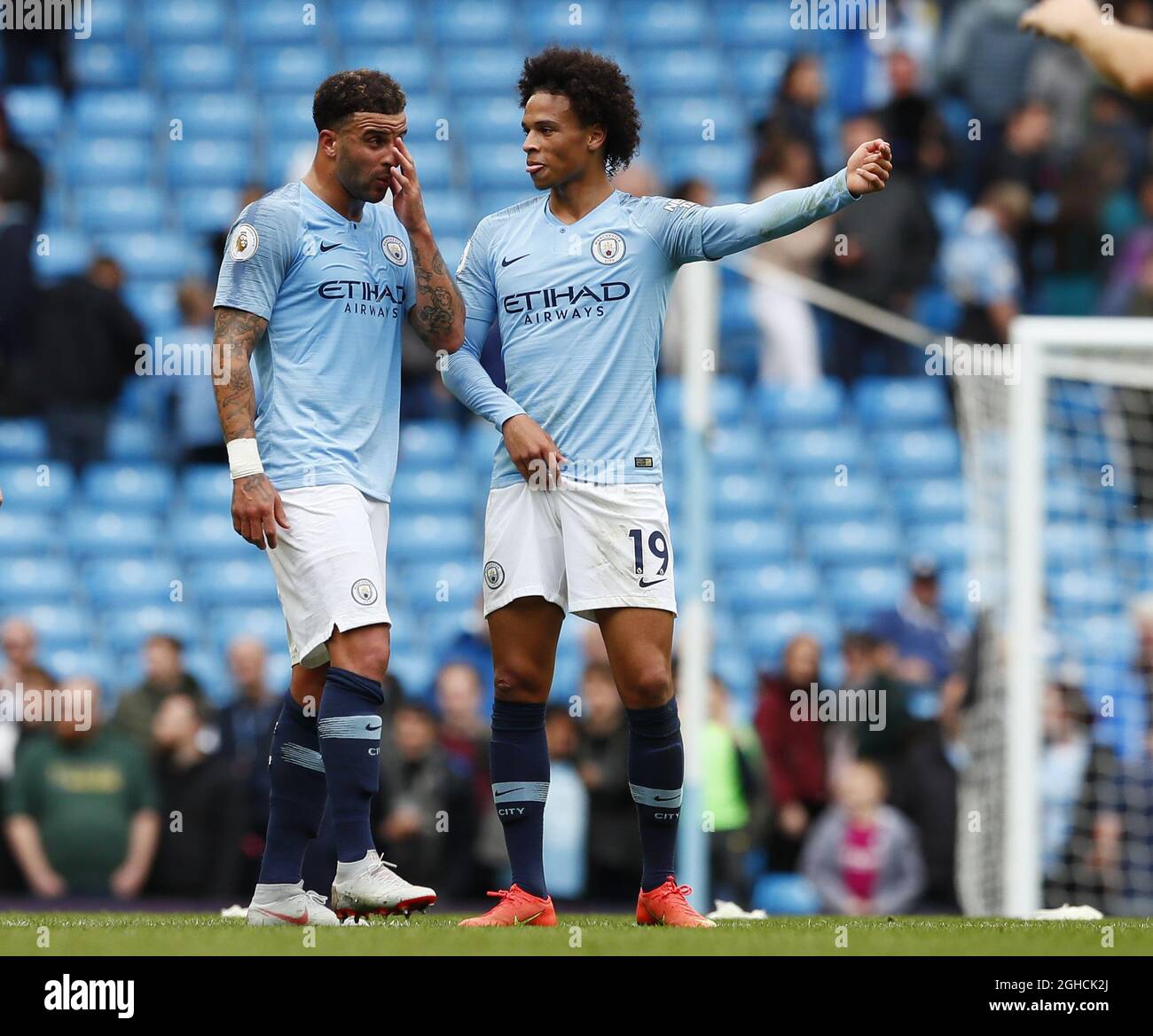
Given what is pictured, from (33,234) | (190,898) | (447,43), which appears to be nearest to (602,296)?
(190,898)

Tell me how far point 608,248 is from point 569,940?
2206mm

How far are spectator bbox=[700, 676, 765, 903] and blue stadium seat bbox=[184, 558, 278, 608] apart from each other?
375 centimetres

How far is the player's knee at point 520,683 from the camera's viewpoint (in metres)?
6.34

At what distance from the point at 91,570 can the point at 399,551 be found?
86.1 inches

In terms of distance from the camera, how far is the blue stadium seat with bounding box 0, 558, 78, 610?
46.6 ft

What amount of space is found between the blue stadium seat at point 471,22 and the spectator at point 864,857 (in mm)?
9083

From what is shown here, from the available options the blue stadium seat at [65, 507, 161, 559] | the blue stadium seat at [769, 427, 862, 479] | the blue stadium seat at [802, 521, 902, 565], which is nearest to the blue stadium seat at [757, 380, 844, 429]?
the blue stadium seat at [769, 427, 862, 479]

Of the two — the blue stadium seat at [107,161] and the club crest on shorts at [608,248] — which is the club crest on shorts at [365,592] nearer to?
the club crest on shorts at [608,248]

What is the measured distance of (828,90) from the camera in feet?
56.9

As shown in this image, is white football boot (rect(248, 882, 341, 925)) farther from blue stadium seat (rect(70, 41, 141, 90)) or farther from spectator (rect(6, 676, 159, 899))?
blue stadium seat (rect(70, 41, 141, 90))

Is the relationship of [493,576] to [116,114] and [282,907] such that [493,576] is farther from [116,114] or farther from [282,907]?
[116,114]

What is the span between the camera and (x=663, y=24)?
18.3 meters

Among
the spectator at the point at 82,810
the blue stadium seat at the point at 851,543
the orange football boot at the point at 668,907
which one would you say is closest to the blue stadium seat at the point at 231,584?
the spectator at the point at 82,810

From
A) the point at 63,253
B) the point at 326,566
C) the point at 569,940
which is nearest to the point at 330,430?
the point at 326,566
